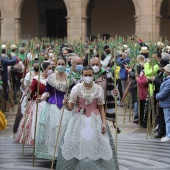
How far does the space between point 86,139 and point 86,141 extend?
26 mm

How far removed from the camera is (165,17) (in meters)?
34.7

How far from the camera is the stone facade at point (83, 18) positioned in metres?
31.7

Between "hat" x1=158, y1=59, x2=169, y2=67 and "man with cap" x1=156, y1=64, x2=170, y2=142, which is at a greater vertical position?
"hat" x1=158, y1=59, x2=169, y2=67

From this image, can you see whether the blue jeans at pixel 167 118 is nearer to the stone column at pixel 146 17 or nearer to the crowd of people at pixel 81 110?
the crowd of people at pixel 81 110

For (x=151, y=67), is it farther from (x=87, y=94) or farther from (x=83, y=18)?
(x=83, y=18)

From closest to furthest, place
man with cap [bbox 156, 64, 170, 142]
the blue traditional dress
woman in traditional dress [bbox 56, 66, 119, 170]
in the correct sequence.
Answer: woman in traditional dress [bbox 56, 66, 119, 170] < the blue traditional dress < man with cap [bbox 156, 64, 170, 142]

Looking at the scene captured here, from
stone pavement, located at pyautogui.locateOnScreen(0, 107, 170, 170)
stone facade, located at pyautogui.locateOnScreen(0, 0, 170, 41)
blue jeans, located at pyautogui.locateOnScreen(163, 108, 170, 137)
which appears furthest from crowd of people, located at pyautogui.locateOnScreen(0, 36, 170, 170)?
stone facade, located at pyautogui.locateOnScreen(0, 0, 170, 41)

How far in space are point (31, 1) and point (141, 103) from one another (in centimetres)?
2233

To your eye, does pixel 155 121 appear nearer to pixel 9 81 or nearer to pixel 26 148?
pixel 26 148

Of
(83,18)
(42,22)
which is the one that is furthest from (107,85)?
(42,22)

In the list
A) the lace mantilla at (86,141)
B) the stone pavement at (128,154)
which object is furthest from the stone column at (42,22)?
the lace mantilla at (86,141)

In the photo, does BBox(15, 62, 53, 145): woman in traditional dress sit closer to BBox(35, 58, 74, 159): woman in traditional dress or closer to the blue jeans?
BBox(35, 58, 74, 159): woman in traditional dress

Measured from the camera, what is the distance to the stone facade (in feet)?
104

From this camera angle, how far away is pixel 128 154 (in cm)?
1184
